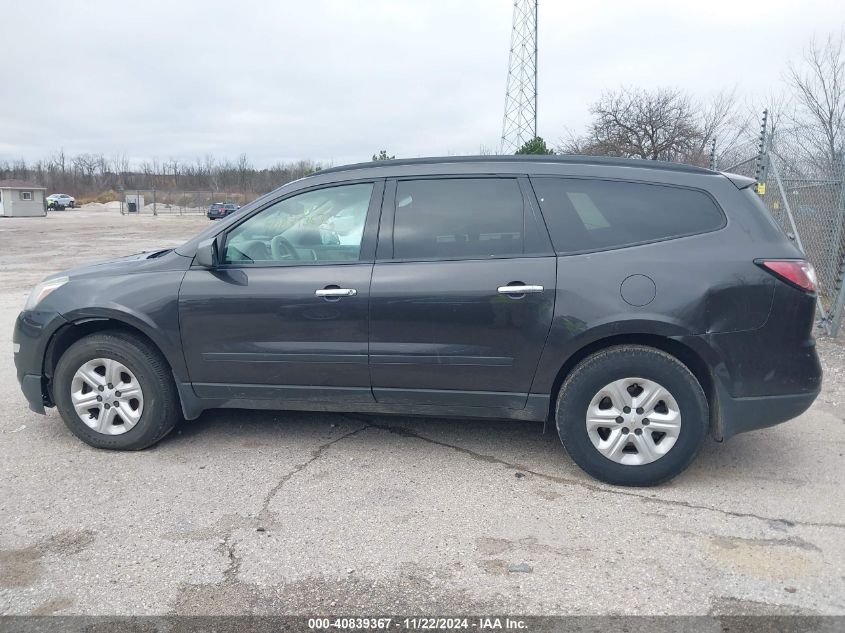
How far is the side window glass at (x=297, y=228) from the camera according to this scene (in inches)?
164

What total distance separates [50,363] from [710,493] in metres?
4.16

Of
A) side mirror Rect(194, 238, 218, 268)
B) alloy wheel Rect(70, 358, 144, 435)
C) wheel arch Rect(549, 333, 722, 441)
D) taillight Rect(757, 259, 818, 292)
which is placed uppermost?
taillight Rect(757, 259, 818, 292)

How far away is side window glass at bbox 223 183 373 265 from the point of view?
4.17 m

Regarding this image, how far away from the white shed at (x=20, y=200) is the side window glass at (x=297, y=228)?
182 ft

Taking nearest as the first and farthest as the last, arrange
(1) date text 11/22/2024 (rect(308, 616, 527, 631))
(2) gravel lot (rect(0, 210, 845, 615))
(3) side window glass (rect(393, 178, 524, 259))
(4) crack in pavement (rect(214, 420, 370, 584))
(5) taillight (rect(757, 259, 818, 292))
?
(1) date text 11/22/2024 (rect(308, 616, 527, 631))
(2) gravel lot (rect(0, 210, 845, 615))
(4) crack in pavement (rect(214, 420, 370, 584))
(5) taillight (rect(757, 259, 818, 292))
(3) side window glass (rect(393, 178, 524, 259))

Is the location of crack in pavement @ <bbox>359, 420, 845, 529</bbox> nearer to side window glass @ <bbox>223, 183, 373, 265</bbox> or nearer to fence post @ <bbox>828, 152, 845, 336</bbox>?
side window glass @ <bbox>223, 183, 373, 265</bbox>

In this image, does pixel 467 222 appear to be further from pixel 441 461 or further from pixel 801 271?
pixel 801 271

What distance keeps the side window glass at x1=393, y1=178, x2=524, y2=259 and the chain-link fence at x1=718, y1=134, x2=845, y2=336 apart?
489 cm

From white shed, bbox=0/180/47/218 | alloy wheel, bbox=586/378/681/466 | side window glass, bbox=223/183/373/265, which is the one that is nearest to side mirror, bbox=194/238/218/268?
side window glass, bbox=223/183/373/265

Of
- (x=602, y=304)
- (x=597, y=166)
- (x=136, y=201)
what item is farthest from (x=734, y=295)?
(x=136, y=201)

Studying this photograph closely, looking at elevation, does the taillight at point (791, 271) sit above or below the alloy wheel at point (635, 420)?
above

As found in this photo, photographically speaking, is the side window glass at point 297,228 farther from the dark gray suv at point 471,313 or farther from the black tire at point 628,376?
the black tire at point 628,376

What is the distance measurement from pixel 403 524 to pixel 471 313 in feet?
3.95

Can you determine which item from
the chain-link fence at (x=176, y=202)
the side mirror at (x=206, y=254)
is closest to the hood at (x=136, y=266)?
the side mirror at (x=206, y=254)
